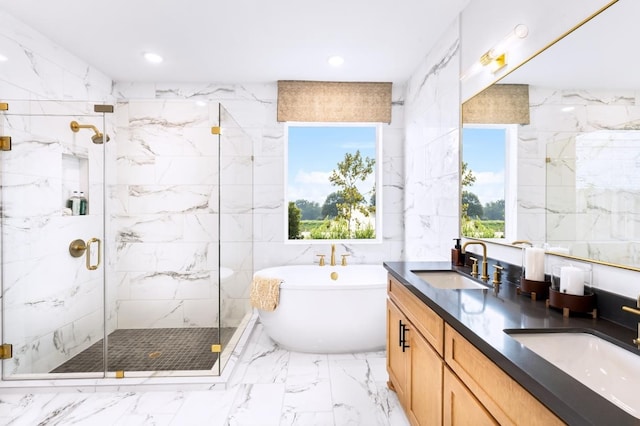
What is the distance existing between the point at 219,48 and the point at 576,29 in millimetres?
2510

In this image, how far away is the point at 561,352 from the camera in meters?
1.04

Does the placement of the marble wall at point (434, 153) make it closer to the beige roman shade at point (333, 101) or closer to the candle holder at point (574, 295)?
the beige roman shade at point (333, 101)

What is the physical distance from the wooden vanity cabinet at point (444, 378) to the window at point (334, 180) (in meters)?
1.75

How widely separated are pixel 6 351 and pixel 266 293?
1820mm

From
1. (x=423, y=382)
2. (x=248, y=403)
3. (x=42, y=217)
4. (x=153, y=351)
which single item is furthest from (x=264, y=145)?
(x=423, y=382)

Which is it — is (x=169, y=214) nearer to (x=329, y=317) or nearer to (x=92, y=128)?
(x=92, y=128)

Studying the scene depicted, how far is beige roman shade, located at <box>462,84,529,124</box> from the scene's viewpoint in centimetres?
170

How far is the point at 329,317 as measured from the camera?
2.69 metres

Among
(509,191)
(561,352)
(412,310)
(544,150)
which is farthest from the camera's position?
(509,191)

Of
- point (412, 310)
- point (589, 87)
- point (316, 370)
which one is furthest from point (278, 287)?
point (589, 87)

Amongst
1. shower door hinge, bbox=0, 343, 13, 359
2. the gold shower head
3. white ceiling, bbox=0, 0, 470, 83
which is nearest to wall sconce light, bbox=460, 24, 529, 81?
white ceiling, bbox=0, 0, 470, 83

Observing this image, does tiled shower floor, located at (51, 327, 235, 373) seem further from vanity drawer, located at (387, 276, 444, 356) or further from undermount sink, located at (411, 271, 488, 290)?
undermount sink, located at (411, 271, 488, 290)

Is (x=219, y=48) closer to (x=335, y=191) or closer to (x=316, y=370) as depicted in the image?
(x=335, y=191)

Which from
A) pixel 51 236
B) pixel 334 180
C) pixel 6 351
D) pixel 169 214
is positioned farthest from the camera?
pixel 334 180
